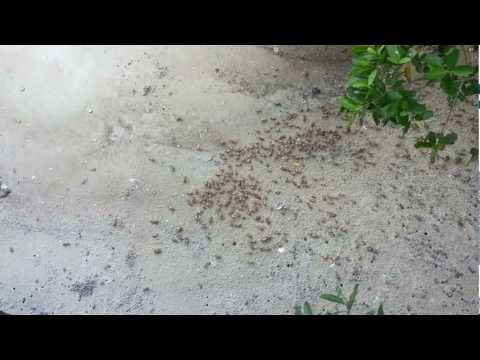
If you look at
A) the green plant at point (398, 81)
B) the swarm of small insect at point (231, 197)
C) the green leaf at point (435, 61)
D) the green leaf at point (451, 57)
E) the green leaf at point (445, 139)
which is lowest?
the swarm of small insect at point (231, 197)

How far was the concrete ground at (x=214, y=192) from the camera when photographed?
3.44m

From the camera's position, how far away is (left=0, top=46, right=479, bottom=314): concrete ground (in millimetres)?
3441

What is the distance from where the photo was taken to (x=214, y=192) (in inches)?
157

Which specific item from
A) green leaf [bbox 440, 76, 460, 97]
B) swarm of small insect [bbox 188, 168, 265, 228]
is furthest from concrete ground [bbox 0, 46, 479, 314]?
green leaf [bbox 440, 76, 460, 97]

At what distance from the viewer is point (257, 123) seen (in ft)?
14.7

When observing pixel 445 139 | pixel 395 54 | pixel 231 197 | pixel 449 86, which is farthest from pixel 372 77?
pixel 231 197

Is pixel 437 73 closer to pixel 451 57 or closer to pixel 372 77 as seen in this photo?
pixel 451 57

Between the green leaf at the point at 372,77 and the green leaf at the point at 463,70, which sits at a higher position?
the green leaf at the point at 463,70

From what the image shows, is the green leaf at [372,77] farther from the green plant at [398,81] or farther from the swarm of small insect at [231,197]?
the swarm of small insect at [231,197]

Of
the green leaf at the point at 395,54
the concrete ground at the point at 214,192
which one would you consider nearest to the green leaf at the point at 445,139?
the green leaf at the point at 395,54

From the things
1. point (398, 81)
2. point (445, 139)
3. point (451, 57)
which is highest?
point (451, 57)

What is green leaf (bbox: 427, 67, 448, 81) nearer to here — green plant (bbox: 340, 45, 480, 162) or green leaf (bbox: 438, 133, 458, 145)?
green plant (bbox: 340, 45, 480, 162)

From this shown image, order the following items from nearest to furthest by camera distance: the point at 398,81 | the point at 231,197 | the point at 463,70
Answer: the point at 463,70 < the point at 398,81 < the point at 231,197
